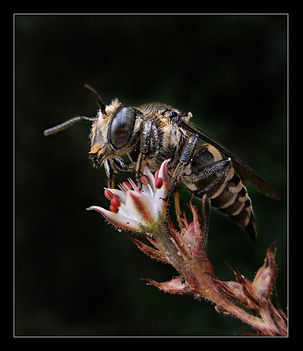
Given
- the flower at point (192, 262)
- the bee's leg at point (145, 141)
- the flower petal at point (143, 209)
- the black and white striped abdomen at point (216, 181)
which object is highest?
the bee's leg at point (145, 141)

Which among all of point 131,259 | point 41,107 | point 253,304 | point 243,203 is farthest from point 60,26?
point 253,304

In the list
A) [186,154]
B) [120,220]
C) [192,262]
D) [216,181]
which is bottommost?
[192,262]

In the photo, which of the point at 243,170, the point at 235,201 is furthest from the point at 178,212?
the point at 243,170

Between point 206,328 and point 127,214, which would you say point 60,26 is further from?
point 127,214

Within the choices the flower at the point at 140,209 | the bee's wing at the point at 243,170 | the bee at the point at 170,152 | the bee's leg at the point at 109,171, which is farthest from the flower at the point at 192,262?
the bee's wing at the point at 243,170

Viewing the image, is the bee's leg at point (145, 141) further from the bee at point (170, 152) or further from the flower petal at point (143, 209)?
the flower petal at point (143, 209)

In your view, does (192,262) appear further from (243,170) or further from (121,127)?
(243,170)

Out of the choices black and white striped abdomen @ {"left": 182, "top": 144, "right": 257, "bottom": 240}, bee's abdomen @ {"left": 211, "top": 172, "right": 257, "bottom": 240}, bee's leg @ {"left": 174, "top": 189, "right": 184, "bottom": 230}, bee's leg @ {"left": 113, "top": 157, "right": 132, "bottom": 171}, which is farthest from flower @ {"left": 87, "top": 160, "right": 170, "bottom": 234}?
bee's abdomen @ {"left": 211, "top": 172, "right": 257, "bottom": 240}
